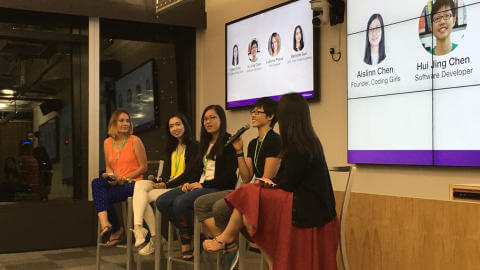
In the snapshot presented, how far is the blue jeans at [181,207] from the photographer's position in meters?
3.66

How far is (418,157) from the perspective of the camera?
3.79m

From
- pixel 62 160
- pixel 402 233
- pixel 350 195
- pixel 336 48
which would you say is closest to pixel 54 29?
pixel 62 160

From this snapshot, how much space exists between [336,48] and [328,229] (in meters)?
2.01

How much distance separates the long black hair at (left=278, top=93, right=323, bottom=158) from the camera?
2904 mm

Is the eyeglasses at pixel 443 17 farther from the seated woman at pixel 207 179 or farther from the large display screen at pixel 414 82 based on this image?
the seated woman at pixel 207 179

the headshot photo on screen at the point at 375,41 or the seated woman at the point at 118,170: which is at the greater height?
the headshot photo on screen at the point at 375,41

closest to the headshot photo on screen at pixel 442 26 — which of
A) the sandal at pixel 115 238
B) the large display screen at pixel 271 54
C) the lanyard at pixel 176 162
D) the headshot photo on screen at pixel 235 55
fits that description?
the large display screen at pixel 271 54

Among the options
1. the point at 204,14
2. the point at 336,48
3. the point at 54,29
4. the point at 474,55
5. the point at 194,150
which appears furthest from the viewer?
the point at 204,14

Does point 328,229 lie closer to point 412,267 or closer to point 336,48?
point 412,267

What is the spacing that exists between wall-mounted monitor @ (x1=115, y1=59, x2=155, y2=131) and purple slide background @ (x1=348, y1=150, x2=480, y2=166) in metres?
2.82

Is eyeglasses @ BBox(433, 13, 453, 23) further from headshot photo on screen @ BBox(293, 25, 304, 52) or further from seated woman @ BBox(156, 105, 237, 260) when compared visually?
seated woman @ BBox(156, 105, 237, 260)

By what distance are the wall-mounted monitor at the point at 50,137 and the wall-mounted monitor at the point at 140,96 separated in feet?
2.42

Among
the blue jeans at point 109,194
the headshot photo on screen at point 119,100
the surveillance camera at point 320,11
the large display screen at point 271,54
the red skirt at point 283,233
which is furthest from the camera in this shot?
the headshot photo on screen at point 119,100

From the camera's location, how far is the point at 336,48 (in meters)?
4.51
